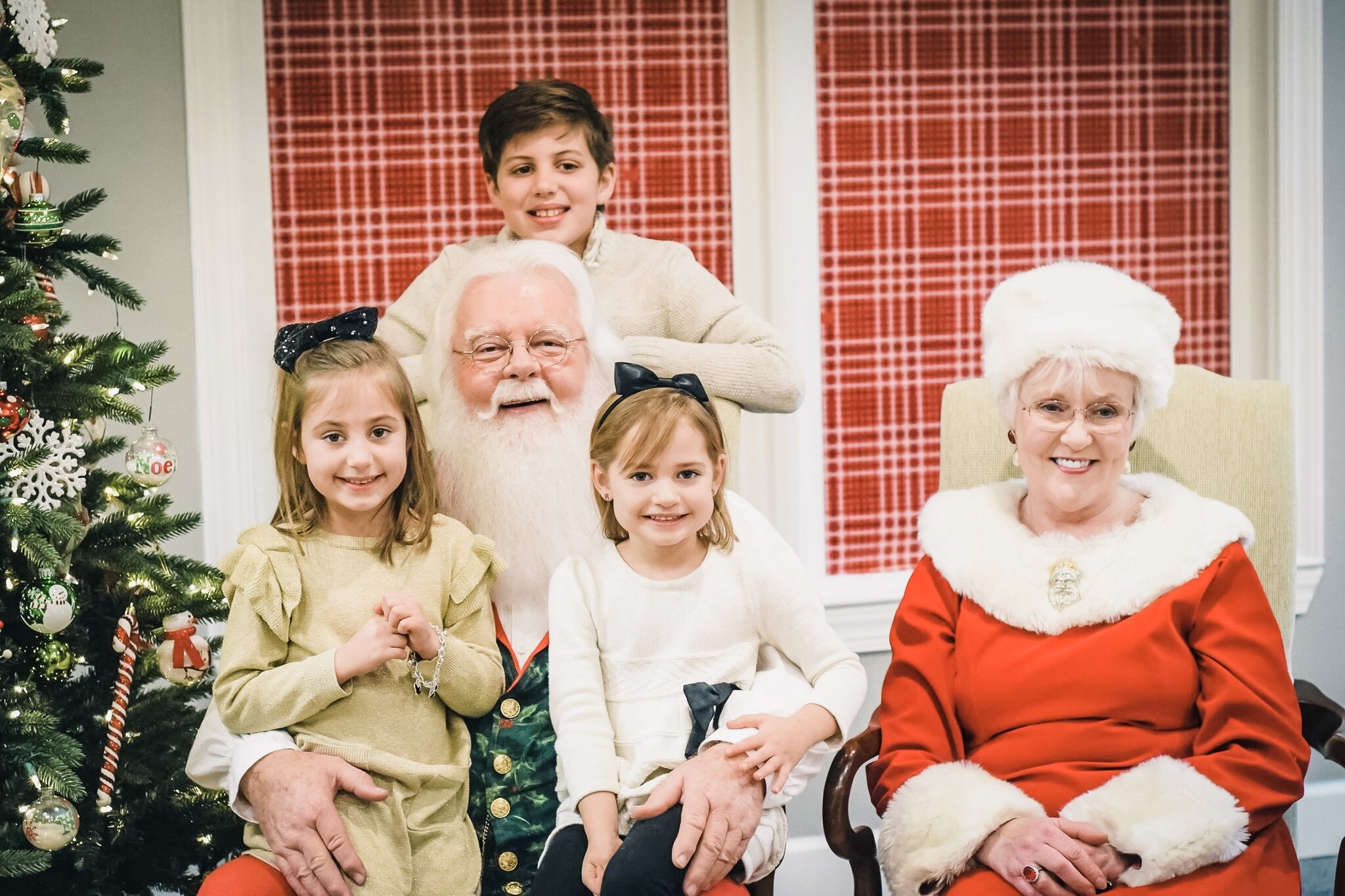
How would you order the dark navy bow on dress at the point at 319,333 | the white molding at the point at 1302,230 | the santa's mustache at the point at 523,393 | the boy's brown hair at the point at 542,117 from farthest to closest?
the white molding at the point at 1302,230 → the boy's brown hair at the point at 542,117 → the santa's mustache at the point at 523,393 → the dark navy bow on dress at the point at 319,333

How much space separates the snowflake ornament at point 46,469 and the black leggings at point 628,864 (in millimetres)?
1044

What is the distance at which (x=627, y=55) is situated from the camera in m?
3.64

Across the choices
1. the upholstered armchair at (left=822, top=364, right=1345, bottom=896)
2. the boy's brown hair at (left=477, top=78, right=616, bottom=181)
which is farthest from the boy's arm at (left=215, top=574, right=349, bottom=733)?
the upholstered armchair at (left=822, top=364, right=1345, bottom=896)

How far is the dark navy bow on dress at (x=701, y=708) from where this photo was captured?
228cm

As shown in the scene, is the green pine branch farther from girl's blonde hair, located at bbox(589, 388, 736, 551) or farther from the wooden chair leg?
the wooden chair leg

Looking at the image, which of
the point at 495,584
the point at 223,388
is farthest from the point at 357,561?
the point at 223,388

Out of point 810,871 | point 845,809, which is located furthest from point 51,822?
point 810,871

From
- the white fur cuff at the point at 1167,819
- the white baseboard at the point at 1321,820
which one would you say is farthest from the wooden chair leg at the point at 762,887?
the white baseboard at the point at 1321,820

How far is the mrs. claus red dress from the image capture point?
217cm

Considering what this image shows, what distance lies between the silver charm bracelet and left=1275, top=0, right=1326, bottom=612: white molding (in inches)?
99.9

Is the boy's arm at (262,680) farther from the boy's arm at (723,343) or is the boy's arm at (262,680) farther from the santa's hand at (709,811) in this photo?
the boy's arm at (723,343)

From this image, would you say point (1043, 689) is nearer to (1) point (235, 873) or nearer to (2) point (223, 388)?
(1) point (235, 873)

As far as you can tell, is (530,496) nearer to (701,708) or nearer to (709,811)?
(701,708)

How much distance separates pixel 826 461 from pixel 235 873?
2.12 metres
